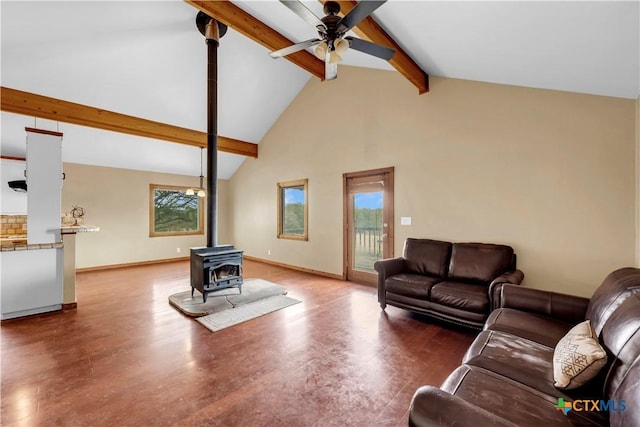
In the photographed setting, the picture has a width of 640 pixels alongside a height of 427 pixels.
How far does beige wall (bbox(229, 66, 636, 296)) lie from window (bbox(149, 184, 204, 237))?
12.6 ft

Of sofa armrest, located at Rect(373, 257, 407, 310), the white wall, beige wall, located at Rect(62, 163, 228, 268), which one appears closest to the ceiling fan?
sofa armrest, located at Rect(373, 257, 407, 310)

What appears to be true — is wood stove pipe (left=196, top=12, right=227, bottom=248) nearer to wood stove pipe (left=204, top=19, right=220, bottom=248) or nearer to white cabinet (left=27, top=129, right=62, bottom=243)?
wood stove pipe (left=204, top=19, right=220, bottom=248)

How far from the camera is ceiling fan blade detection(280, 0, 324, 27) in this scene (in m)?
1.99

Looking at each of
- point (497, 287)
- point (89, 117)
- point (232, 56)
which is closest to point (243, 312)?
point (497, 287)

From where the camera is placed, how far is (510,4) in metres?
2.04

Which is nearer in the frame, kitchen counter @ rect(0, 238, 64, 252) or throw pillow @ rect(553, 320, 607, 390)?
throw pillow @ rect(553, 320, 607, 390)

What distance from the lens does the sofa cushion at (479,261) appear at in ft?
10.8

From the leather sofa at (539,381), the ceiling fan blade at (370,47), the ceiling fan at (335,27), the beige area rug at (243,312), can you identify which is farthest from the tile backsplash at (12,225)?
the leather sofa at (539,381)

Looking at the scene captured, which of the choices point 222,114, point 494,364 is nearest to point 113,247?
point 222,114

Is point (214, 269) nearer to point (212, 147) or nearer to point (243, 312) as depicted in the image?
point (243, 312)

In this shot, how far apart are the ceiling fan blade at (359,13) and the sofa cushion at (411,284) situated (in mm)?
2808

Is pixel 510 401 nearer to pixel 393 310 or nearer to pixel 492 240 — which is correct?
pixel 393 310

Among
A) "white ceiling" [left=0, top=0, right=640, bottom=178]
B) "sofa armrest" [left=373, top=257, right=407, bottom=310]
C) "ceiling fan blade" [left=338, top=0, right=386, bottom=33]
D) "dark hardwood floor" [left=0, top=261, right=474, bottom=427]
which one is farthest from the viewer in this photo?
"sofa armrest" [left=373, top=257, right=407, bottom=310]

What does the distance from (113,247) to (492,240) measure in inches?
305
